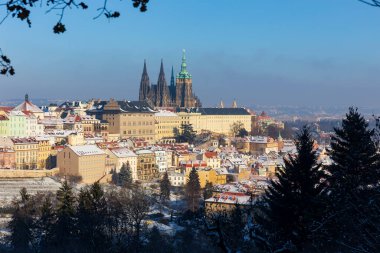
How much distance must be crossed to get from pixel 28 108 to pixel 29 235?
42246 mm

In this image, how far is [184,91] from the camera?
Answer: 92375 millimetres

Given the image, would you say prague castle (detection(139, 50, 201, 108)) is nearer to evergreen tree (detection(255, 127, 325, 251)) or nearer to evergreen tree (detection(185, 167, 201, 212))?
evergreen tree (detection(185, 167, 201, 212))

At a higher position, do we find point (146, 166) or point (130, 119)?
point (130, 119)

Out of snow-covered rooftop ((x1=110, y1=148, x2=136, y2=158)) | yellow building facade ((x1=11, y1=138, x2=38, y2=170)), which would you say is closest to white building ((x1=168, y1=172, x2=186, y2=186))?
snow-covered rooftop ((x1=110, y1=148, x2=136, y2=158))

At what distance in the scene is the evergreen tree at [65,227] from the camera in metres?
18.9

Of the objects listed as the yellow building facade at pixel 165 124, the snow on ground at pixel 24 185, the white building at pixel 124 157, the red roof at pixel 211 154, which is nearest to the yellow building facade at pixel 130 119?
the yellow building facade at pixel 165 124

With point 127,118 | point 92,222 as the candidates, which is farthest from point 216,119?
point 92,222

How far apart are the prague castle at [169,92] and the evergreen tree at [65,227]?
215 ft

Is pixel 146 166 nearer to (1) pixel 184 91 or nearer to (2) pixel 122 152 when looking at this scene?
(2) pixel 122 152

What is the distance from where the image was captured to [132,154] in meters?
47.7

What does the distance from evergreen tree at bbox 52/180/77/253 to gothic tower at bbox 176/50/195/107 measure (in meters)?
68.7

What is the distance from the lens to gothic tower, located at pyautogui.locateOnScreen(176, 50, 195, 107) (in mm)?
91562

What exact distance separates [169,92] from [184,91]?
225 cm

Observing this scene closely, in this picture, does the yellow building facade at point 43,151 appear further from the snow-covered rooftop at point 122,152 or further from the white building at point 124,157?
the snow-covered rooftop at point 122,152
